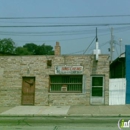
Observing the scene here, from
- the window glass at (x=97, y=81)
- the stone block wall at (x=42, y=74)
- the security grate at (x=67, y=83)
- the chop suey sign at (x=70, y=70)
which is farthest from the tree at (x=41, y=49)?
the window glass at (x=97, y=81)

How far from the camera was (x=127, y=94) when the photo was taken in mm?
20859

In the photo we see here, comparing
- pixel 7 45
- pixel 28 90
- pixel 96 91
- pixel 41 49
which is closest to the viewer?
pixel 96 91

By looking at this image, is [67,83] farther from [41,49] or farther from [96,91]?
[41,49]

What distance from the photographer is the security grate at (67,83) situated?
70.1 feet

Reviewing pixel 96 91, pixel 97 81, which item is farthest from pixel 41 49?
pixel 96 91

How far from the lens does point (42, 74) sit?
Result: 21422mm

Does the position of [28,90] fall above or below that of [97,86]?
below

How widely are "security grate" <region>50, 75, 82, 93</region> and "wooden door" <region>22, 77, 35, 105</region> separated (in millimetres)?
1373

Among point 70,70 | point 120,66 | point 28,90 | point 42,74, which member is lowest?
point 28,90

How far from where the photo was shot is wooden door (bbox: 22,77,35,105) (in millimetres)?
21391

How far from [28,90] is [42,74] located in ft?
5.06

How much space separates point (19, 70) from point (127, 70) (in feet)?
25.3

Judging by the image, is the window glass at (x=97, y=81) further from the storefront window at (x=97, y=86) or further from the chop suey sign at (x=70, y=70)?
the chop suey sign at (x=70, y=70)

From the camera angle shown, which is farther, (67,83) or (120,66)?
(120,66)
